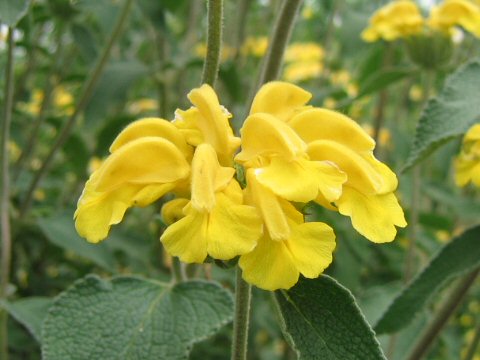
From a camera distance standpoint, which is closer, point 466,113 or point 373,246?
point 466,113

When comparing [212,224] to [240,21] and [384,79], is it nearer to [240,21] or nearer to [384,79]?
[384,79]

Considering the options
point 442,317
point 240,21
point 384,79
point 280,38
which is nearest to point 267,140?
point 280,38

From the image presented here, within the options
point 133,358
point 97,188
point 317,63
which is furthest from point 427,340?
point 317,63

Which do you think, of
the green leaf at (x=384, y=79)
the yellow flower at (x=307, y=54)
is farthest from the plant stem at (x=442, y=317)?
the yellow flower at (x=307, y=54)

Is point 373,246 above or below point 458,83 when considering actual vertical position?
below

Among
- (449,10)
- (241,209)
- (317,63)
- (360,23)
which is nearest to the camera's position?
(241,209)

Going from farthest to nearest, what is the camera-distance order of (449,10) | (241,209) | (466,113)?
(449,10), (466,113), (241,209)

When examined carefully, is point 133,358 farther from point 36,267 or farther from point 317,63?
point 317,63
